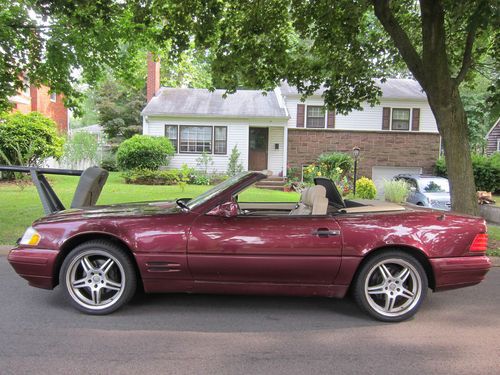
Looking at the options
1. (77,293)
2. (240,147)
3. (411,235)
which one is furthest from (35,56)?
(240,147)

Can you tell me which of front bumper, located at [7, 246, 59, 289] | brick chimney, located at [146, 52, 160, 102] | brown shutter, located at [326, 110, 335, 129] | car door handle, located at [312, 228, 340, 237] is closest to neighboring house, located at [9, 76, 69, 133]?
brick chimney, located at [146, 52, 160, 102]

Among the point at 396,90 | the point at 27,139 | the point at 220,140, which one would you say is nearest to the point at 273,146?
the point at 220,140

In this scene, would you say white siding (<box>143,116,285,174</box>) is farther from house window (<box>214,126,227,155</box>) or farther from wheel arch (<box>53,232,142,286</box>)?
wheel arch (<box>53,232,142,286</box>)

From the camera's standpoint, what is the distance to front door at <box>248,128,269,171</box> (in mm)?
22047

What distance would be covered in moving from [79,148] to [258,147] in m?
9.05

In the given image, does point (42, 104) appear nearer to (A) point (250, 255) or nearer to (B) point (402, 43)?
(B) point (402, 43)

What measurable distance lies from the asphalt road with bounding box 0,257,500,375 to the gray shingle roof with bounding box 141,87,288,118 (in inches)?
655

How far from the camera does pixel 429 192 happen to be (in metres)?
13.7

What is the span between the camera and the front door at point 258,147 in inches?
868

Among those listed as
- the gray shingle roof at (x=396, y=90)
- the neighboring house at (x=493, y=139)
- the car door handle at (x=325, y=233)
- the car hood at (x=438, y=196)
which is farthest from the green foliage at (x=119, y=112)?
the car door handle at (x=325, y=233)

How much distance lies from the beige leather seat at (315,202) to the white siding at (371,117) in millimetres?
17079

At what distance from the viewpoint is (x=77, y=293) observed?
4.12 m

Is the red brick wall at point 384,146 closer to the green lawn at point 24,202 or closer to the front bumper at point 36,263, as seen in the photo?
the green lawn at point 24,202

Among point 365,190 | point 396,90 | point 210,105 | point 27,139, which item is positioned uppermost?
point 396,90
